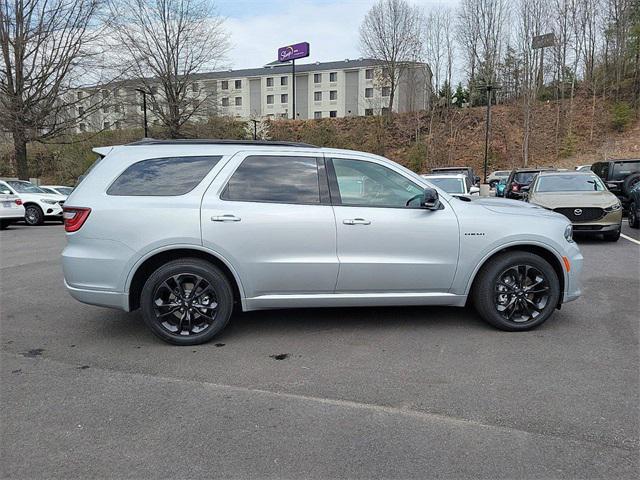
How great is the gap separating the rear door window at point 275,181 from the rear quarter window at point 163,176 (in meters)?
0.29

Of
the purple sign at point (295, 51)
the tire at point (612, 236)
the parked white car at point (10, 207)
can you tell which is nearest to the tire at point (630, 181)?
the tire at point (612, 236)

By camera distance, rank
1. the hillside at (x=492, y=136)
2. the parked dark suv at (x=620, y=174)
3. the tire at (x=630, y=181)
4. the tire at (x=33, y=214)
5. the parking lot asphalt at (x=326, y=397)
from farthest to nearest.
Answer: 1. the hillside at (x=492, y=136)
2. the tire at (x=33, y=214)
3. the parked dark suv at (x=620, y=174)
4. the tire at (x=630, y=181)
5. the parking lot asphalt at (x=326, y=397)

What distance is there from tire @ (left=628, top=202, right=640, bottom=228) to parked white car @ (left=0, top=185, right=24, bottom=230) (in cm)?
1812

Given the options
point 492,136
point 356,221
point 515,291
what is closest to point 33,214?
point 356,221

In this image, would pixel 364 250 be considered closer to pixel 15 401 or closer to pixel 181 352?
pixel 181 352

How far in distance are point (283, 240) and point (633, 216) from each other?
1224cm

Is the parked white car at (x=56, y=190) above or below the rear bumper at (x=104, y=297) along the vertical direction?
above

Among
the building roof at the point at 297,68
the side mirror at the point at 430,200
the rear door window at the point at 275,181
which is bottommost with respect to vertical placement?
the side mirror at the point at 430,200

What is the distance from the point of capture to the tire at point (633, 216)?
12789 mm

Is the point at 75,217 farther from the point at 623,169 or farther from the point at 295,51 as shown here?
A: the point at 295,51

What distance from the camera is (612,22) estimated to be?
43.7m

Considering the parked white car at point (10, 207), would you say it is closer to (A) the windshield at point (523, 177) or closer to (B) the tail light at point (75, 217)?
(B) the tail light at point (75, 217)

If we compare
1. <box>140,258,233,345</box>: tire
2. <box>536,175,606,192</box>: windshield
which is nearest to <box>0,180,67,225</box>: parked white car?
<box>140,258,233,345</box>: tire

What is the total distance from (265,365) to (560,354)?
255 centimetres
